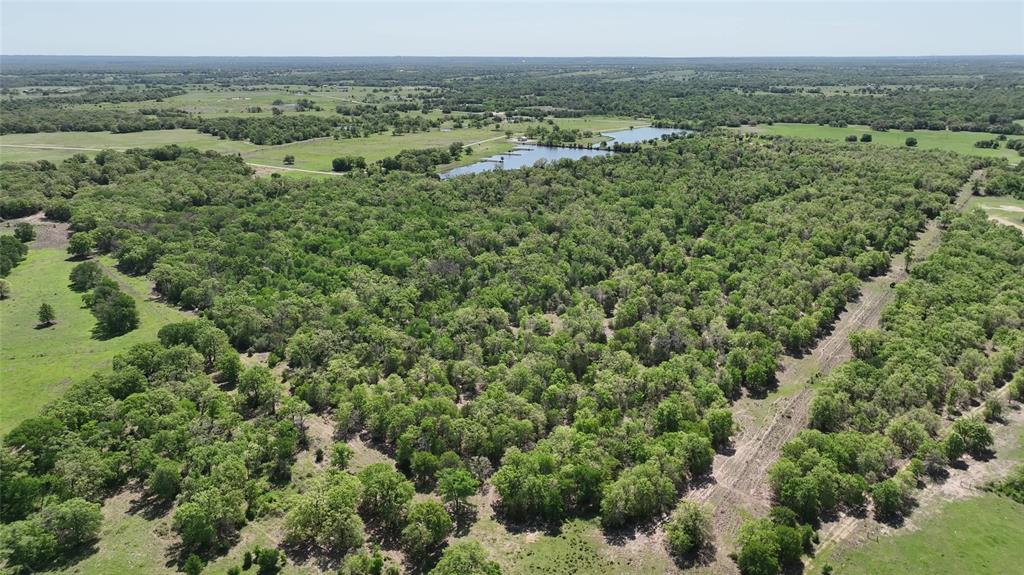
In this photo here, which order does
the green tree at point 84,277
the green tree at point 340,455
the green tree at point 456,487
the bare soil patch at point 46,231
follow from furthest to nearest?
the bare soil patch at point 46,231 → the green tree at point 84,277 → the green tree at point 340,455 → the green tree at point 456,487

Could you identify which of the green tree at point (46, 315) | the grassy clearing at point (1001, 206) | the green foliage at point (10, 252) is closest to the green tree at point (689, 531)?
the green tree at point (46, 315)

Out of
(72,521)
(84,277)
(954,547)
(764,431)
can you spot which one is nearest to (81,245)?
(84,277)

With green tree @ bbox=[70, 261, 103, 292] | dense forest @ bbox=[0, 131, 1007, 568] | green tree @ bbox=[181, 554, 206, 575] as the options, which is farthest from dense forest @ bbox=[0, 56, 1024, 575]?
green tree @ bbox=[181, 554, 206, 575]

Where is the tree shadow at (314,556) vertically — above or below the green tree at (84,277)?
below

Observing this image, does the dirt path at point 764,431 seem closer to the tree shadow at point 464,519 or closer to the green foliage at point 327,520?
the tree shadow at point 464,519

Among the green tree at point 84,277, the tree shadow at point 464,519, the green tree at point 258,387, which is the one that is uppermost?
the green tree at point 84,277

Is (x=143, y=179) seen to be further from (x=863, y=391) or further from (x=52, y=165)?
(x=863, y=391)
